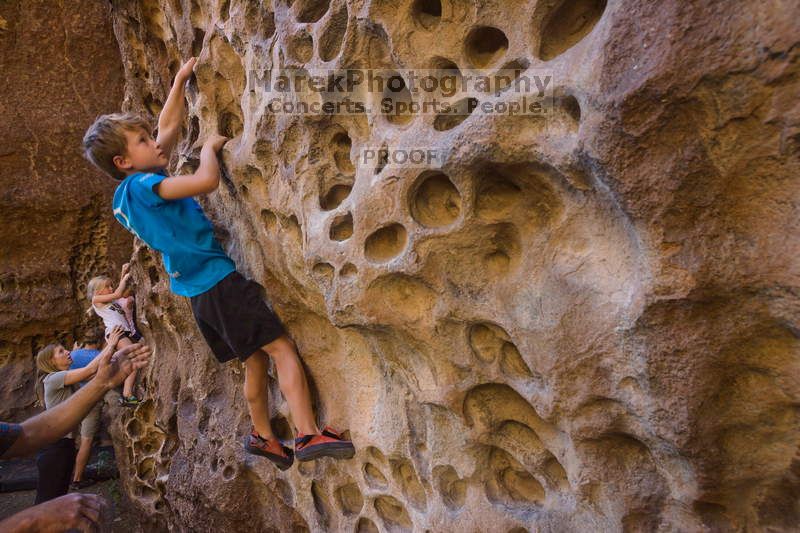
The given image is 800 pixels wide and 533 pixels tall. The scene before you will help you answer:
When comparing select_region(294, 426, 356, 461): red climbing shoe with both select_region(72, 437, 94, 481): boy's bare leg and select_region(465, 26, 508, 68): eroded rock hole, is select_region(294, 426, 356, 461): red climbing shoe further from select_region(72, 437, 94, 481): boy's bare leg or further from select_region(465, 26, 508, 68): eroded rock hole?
select_region(72, 437, 94, 481): boy's bare leg

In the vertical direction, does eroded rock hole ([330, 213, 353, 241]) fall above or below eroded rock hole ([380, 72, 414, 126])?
below

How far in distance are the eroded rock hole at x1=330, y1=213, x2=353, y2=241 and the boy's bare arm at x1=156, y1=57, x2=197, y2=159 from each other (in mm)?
733

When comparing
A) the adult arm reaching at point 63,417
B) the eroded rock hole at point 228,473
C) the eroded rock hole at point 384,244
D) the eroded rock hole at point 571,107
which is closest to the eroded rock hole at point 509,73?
the eroded rock hole at point 571,107

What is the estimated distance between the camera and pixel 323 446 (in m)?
1.90

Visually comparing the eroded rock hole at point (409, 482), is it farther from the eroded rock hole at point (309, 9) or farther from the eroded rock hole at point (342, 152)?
the eroded rock hole at point (309, 9)

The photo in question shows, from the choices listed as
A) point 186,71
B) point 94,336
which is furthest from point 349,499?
point 94,336

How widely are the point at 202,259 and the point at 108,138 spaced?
0.45 metres

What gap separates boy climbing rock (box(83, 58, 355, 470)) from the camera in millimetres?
1861

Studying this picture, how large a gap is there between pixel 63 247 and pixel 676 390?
4126 mm

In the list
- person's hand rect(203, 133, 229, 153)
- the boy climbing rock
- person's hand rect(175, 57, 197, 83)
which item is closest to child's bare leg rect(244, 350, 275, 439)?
the boy climbing rock

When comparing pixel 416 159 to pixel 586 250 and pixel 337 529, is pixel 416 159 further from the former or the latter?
pixel 337 529

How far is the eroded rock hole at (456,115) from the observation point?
4.66ft

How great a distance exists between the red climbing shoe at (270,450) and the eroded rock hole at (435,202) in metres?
1.04

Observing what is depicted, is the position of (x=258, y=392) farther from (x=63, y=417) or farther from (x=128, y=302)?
(x=128, y=302)
